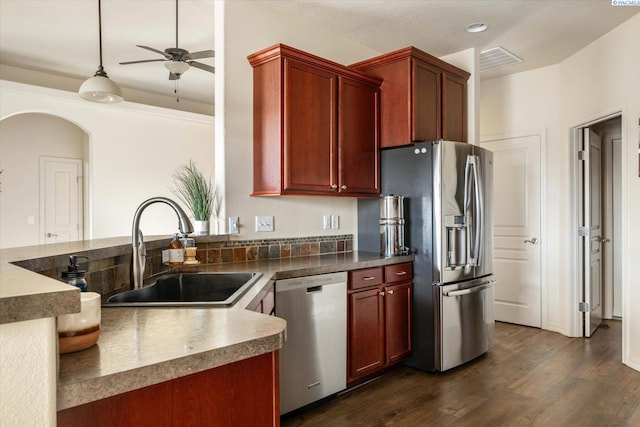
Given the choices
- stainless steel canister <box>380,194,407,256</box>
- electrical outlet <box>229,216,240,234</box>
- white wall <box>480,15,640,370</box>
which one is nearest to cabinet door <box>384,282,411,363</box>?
stainless steel canister <box>380,194,407,256</box>

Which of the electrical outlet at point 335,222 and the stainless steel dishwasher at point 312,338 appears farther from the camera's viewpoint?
the electrical outlet at point 335,222

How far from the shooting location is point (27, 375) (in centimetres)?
72

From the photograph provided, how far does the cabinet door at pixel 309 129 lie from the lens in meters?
2.88

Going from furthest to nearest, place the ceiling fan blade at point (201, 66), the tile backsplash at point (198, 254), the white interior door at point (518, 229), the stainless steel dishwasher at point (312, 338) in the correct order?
the white interior door at point (518, 229) < the ceiling fan blade at point (201, 66) < the stainless steel dishwasher at point (312, 338) < the tile backsplash at point (198, 254)

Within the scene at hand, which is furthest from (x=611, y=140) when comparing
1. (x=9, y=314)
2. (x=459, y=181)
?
(x=9, y=314)

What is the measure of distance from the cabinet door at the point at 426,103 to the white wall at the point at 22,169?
562cm

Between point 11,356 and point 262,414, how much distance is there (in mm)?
616

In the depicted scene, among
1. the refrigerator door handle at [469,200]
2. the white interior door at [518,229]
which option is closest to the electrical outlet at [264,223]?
the refrigerator door handle at [469,200]

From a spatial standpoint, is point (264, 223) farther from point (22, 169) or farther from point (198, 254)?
point (22, 169)

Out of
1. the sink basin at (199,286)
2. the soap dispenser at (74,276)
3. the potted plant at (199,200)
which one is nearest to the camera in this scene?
the soap dispenser at (74,276)

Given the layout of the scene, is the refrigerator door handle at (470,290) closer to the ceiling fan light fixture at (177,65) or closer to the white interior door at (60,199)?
the ceiling fan light fixture at (177,65)

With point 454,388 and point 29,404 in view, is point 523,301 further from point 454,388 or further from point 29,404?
point 29,404

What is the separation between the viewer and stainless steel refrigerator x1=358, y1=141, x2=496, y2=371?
10.4 feet

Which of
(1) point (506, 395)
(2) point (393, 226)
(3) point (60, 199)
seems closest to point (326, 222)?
(2) point (393, 226)
